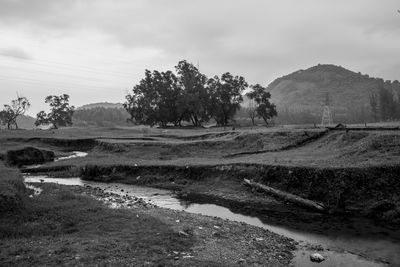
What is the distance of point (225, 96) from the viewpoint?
103 metres

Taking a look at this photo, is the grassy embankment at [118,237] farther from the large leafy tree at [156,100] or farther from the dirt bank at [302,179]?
the large leafy tree at [156,100]

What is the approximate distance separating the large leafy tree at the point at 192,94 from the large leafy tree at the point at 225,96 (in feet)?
6.96

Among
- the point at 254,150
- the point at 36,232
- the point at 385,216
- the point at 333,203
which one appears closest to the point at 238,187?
the point at 333,203

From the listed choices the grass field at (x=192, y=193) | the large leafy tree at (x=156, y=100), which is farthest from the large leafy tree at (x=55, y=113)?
the grass field at (x=192, y=193)

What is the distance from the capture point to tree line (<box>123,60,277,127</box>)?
103 m

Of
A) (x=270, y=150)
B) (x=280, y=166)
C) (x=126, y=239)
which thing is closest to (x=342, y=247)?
(x=126, y=239)

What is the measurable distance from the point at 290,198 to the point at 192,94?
7315cm

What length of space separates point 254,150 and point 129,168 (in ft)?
54.2

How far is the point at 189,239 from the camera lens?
16516 mm

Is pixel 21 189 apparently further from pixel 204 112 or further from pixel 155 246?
pixel 204 112

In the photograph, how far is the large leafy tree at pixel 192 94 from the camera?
317 ft

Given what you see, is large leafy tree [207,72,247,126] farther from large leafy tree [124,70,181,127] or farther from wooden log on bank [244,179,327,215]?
wooden log on bank [244,179,327,215]

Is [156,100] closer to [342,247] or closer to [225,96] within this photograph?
[225,96]

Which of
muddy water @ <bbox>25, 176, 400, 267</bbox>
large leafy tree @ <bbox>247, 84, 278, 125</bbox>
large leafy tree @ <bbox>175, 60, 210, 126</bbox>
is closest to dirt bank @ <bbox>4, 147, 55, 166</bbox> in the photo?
muddy water @ <bbox>25, 176, 400, 267</bbox>
